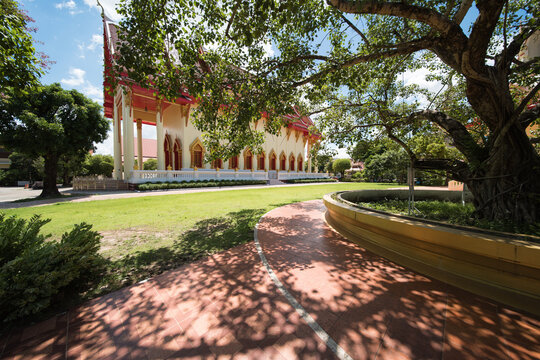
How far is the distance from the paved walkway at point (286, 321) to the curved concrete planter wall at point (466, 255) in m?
0.19

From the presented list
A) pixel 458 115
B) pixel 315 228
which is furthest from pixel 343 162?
pixel 315 228

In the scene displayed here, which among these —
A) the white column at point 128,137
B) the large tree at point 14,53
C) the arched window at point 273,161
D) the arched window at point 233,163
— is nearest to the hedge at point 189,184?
the arched window at point 233,163

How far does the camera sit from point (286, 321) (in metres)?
2.05

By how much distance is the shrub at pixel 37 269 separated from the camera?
192 centimetres

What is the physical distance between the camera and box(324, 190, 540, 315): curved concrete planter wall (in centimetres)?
217

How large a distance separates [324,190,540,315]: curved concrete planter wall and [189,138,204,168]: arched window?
20.2m

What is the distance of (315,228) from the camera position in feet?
17.5

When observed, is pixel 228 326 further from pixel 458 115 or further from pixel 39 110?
pixel 39 110

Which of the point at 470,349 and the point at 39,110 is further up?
the point at 39,110

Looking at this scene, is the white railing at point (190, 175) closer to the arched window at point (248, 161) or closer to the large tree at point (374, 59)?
the arched window at point (248, 161)

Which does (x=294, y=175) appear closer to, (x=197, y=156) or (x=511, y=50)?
(x=197, y=156)

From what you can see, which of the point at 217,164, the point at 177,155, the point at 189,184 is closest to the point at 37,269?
the point at 189,184

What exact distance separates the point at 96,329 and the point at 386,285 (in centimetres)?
345

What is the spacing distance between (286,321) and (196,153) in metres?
21.5
